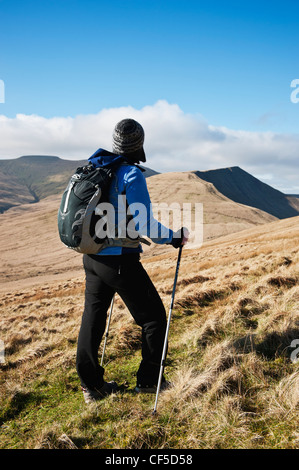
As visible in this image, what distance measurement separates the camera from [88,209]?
115 inches

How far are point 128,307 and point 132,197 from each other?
1196mm

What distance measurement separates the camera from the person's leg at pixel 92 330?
3.21m

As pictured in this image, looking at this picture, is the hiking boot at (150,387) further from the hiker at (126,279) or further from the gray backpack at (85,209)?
the gray backpack at (85,209)

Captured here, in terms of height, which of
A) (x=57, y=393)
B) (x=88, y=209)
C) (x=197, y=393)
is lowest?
(x=57, y=393)

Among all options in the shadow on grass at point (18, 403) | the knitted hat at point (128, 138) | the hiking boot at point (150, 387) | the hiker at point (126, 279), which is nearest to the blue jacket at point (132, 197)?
the hiker at point (126, 279)

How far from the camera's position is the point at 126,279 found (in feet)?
10.00

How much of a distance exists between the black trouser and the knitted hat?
44.1 inches

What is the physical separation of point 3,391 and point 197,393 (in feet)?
7.73

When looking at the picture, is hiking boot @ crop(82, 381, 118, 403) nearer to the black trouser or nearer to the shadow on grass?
the black trouser

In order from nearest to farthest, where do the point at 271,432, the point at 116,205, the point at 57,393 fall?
the point at 271,432 → the point at 116,205 → the point at 57,393

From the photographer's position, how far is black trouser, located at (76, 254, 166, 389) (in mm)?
3072

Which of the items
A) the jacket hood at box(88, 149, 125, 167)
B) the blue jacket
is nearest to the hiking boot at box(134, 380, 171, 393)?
the blue jacket
